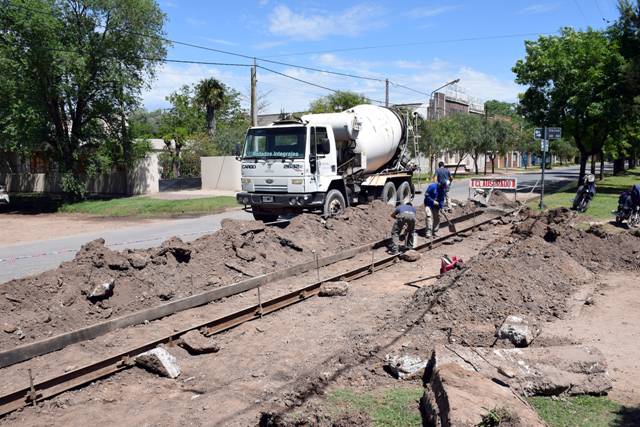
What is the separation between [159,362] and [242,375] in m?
0.94

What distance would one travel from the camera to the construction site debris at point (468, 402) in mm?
4523

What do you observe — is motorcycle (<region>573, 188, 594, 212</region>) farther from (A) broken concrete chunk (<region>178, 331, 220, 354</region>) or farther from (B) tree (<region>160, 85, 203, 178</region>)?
(B) tree (<region>160, 85, 203, 178</region>)

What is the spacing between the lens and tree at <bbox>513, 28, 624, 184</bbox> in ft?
95.2

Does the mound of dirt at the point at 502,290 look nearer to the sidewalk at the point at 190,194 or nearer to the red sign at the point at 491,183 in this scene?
the red sign at the point at 491,183

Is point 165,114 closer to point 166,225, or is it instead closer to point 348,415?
point 166,225

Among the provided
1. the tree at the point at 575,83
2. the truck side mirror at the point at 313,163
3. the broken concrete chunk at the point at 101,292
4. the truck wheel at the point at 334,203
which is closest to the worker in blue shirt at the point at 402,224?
the truck wheel at the point at 334,203

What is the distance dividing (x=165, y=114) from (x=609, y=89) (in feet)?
150

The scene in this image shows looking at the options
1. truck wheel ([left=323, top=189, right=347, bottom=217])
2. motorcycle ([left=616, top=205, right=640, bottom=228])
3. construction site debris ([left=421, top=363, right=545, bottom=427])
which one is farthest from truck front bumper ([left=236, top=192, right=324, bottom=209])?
construction site debris ([left=421, top=363, right=545, bottom=427])

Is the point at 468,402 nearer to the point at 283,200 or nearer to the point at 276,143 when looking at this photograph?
the point at 283,200

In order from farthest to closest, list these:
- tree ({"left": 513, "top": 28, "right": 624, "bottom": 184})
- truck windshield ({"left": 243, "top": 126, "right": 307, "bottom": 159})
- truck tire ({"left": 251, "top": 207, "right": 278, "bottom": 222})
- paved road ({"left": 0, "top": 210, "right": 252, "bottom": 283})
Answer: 1. tree ({"left": 513, "top": 28, "right": 624, "bottom": 184})
2. truck tire ({"left": 251, "top": 207, "right": 278, "bottom": 222})
3. truck windshield ({"left": 243, "top": 126, "right": 307, "bottom": 159})
4. paved road ({"left": 0, "top": 210, "right": 252, "bottom": 283})

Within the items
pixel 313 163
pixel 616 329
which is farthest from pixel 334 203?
pixel 616 329

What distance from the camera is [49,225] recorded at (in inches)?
856

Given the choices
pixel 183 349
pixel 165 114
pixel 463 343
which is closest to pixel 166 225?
pixel 183 349

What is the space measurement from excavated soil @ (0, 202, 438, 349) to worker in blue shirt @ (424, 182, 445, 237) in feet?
7.49
